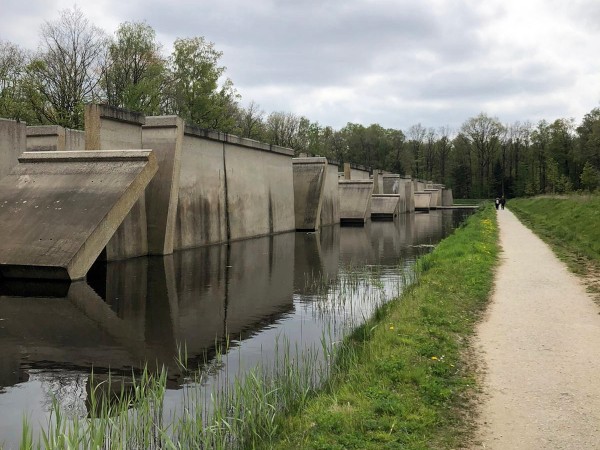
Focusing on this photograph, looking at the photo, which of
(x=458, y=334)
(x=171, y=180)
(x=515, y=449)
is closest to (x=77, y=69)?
(x=171, y=180)

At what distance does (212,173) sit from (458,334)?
50.4 feet

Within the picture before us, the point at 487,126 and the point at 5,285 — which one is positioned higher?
the point at 487,126

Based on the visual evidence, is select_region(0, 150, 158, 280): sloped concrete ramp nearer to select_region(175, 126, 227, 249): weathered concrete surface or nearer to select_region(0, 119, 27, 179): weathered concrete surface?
select_region(0, 119, 27, 179): weathered concrete surface

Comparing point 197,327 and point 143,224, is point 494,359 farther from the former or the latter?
point 143,224

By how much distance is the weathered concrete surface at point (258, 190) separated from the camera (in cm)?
2328

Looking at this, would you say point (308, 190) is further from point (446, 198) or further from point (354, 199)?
point (446, 198)

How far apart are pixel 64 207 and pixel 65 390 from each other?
748cm

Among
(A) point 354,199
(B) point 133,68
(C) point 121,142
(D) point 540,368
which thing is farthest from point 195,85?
(D) point 540,368

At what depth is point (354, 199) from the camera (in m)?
39.2

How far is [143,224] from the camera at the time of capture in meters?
16.6

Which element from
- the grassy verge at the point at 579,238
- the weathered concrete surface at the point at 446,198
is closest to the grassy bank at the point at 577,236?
the grassy verge at the point at 579,238

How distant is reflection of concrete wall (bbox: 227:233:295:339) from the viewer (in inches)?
376

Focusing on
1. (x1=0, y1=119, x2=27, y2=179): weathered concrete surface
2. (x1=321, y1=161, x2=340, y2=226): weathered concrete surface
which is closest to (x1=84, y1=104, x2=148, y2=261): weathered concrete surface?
(x1=0, y1=119, x2=27, y2=179): weathered concrete surface

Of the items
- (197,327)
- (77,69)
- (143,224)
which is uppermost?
(77,69)
